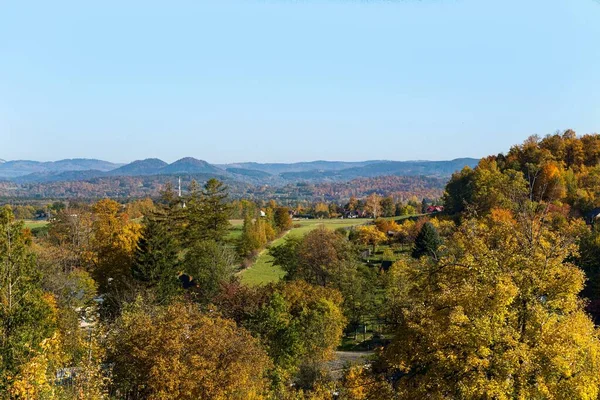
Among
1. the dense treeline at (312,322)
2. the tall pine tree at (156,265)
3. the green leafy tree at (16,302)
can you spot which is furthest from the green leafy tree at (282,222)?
the green leafy tree at (16,302)

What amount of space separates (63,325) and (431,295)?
1893cm

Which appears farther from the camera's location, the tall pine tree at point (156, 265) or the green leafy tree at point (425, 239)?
the green leafy tree at point (425, 239)

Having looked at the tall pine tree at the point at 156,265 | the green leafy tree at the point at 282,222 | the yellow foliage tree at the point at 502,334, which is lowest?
the green leafy tree at the point at 282,222

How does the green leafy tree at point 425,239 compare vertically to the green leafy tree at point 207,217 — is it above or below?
below

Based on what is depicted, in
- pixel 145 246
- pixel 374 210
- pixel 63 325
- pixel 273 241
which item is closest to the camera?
pixel 63 325

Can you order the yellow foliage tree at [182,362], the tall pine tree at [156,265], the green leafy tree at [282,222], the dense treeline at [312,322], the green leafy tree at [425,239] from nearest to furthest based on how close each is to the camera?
the dense treeline at [312,322] → the yellow foliage tree at [182,362] → the tall pine tree at [156,265] → the green leafy tree at [425,239] → the green leafy tree at [282,222]

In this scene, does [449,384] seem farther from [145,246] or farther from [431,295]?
[145,246]

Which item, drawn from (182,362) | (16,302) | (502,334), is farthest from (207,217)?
(502,334)

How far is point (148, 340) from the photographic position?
13758 mm

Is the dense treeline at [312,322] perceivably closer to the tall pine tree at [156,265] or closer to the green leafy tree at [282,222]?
the tall pine tree at [156,265]

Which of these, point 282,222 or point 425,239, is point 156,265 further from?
point 282,222

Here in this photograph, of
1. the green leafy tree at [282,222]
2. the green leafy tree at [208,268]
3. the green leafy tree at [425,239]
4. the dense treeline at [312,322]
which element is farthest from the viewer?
the green leafy tree at [282,222]

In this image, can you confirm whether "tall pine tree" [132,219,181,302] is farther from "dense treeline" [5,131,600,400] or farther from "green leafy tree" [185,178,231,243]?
"green leafy tree" [185,178,231,243]

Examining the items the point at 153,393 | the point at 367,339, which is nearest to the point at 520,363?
the point at 153,393
